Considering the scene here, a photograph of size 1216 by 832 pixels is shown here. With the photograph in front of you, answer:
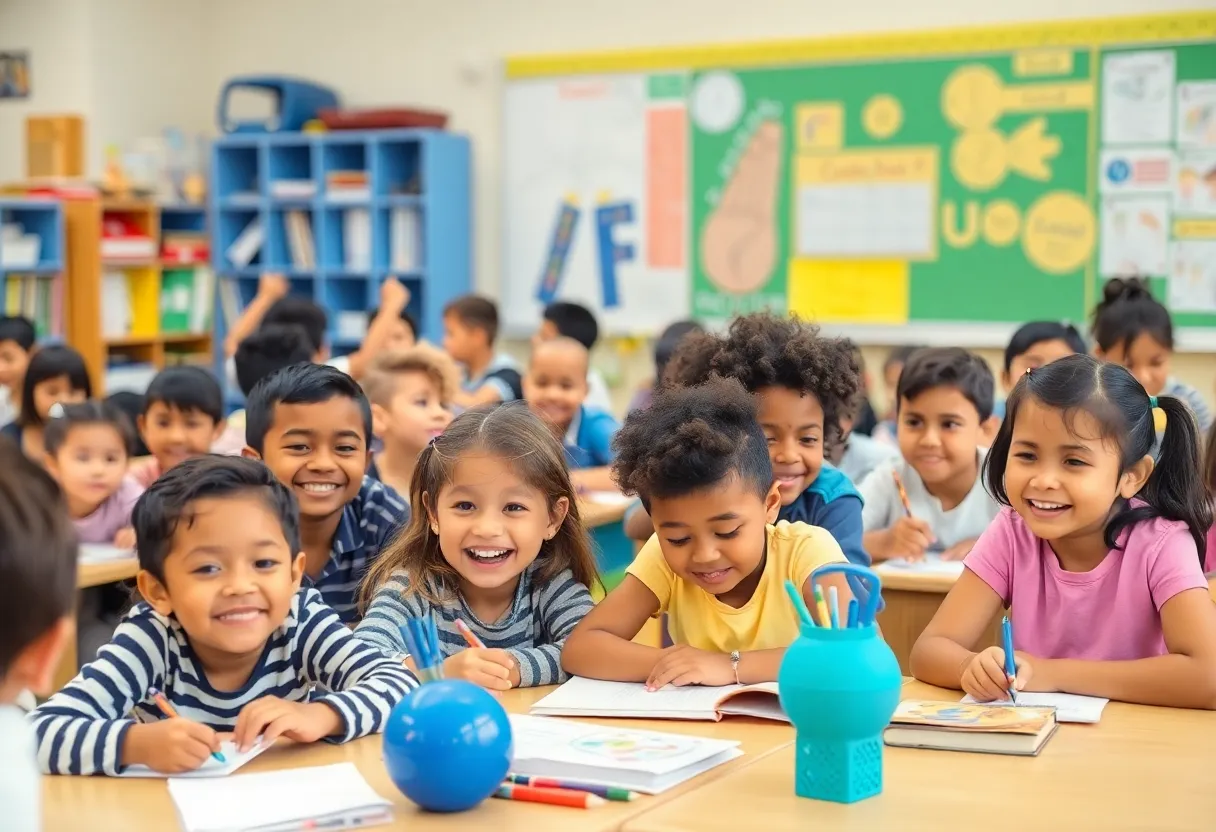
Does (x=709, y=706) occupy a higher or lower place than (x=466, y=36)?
lower

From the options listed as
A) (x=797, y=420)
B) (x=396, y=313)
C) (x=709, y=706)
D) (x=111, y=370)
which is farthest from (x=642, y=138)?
(x=709, y=706)

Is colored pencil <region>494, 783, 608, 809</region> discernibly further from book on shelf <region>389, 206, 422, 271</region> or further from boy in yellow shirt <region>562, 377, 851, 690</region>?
book on shelf <region>389, 206, 422, 271</region>

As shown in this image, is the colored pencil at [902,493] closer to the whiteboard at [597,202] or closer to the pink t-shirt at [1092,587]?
the pink t-shirt at [1092,587]

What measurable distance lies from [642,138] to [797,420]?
15.6 feet

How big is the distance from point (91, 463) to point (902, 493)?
1.98m

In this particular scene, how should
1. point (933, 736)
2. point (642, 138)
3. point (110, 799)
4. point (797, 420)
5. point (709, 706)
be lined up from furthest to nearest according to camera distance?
1. point (642, 138)
2. point (797, 420)
3. point (709, 706)
4. point (933, 736)
5. point (110, 799)

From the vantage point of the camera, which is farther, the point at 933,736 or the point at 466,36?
the point at 466,36

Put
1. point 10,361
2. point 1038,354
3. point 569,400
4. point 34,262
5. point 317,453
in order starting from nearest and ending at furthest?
point 317,453 < point 1038,354 < point 569,400 < point 10,361 < point 34,262

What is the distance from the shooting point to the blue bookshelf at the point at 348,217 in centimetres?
736

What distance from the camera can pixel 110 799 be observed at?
1613mm

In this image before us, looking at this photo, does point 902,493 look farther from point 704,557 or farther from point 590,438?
point 590,438

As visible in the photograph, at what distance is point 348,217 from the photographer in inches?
298

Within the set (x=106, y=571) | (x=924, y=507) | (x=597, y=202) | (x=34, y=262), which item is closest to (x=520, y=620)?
(x=106, y=571)

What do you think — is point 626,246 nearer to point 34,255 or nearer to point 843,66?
point 843,66
